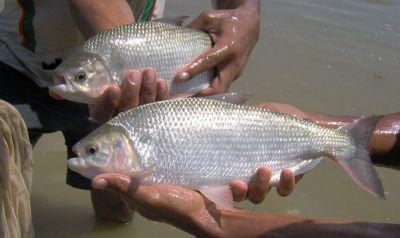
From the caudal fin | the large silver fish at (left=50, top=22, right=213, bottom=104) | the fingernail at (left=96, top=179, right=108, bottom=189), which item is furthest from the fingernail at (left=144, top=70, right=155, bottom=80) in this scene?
the caudal fin

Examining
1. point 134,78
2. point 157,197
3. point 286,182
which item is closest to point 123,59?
point 134,78

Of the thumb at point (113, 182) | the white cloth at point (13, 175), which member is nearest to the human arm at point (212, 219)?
the thumb at point (113, 182)

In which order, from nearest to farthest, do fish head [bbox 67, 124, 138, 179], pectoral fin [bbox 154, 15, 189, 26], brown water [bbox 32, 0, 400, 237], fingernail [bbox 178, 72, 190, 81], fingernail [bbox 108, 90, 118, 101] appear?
fish head [bbox 67, 124, 138, 179], fingernail [bbox 108, 90, 118, 101], fingernail [bbox 178, 72, 190, 81], pectoral fin [bbox 154, 15, 189, 26], brown water [bbox 32, 0, 400, 237]

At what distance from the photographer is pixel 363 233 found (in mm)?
2203

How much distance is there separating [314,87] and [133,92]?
3353mm

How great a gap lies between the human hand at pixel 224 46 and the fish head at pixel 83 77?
35 centimetres

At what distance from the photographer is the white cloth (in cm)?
201

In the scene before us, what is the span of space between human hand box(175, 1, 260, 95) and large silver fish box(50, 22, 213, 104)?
5cm

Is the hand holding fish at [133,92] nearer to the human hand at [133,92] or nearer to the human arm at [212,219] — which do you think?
the human hand at [133,92]

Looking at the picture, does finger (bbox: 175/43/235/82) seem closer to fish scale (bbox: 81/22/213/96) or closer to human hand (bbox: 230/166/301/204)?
fish scale (bbox: 81/22/213/96)

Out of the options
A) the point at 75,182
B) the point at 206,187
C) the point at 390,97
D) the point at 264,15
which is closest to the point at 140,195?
the point at 206,187

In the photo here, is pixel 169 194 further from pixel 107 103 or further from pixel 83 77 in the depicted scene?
pixel 83 77

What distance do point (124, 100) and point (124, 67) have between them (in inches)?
5.8

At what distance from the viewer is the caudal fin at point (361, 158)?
7.96 ft
